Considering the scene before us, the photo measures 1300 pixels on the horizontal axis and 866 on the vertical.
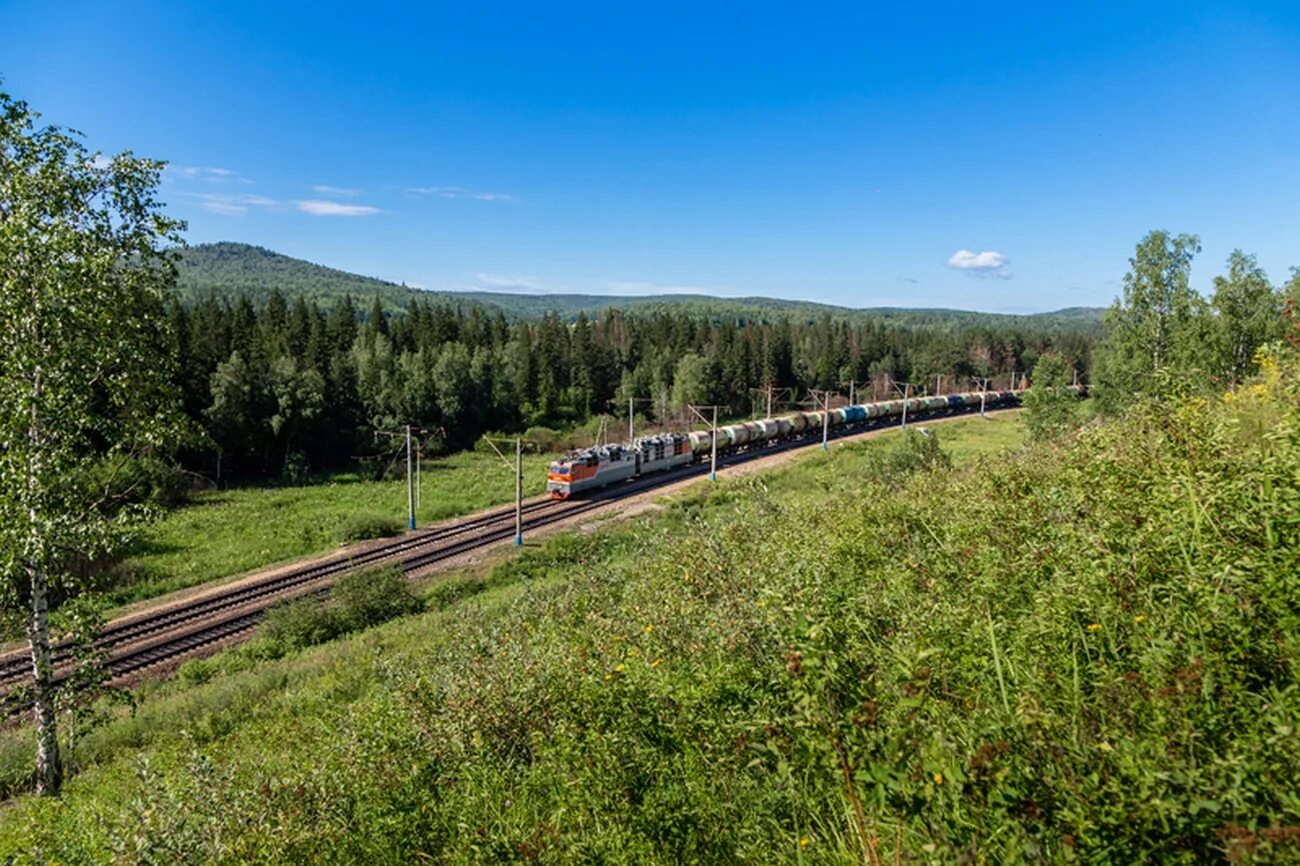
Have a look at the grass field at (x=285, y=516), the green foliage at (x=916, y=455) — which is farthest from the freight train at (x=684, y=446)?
the green foliage at (x=916, y=455)

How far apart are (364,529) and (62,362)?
28.6m

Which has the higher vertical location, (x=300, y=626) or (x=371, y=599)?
(x=371, y=599)

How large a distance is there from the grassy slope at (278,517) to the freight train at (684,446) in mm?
6040

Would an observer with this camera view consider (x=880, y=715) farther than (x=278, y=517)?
No

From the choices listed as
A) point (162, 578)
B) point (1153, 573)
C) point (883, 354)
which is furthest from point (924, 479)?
point (883, 354)

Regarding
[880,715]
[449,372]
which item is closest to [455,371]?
[449,372]

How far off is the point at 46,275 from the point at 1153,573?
15085mm

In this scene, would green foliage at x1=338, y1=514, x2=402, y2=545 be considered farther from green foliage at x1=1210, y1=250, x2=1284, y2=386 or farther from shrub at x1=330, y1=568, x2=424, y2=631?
green foliage at x1=1210, y1=250, x2=1284, y2=386

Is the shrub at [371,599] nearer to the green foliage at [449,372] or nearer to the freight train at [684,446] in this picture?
the freight train at [684,446]

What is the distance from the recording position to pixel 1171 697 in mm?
3572

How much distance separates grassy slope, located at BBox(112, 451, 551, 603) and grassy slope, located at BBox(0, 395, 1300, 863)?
81.3ft

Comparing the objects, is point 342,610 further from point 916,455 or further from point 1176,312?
point 1176,312

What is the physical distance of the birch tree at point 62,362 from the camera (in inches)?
408

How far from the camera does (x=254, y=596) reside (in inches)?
1117
